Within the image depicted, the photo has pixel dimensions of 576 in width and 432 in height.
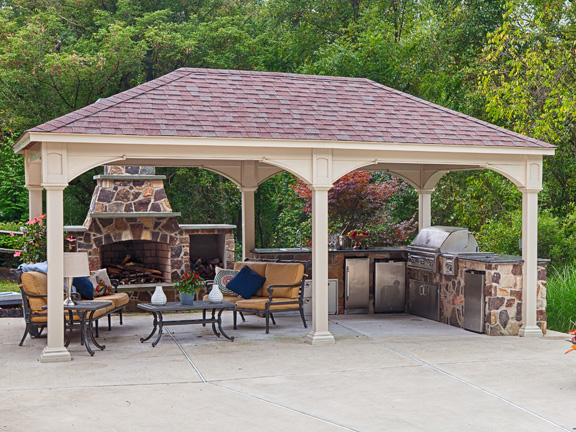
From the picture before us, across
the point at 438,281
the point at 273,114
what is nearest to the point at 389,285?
the point at 438,281

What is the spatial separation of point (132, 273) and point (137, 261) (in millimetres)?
440

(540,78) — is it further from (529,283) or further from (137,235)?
(137,235)

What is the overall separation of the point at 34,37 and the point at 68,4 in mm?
2645

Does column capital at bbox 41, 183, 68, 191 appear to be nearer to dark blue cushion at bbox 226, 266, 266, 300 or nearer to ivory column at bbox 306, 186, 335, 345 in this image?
ivory column at bbox 306, 186, 335, 345

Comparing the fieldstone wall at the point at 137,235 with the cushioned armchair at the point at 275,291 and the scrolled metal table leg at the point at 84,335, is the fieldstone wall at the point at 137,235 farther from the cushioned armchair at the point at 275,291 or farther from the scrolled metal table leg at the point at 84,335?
the scrolled metal table leg at the point at 84,335

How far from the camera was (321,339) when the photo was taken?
9.20m

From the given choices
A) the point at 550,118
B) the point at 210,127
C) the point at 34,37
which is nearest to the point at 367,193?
the point at 550,118

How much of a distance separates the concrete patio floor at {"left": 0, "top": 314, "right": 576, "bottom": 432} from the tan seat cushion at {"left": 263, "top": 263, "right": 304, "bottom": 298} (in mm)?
566

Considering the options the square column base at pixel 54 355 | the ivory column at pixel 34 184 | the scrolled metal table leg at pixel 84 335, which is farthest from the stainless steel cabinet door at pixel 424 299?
the ivory column at pixel 34 184

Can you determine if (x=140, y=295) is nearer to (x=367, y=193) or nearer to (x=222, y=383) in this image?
(x=367, y=193)

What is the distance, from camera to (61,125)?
8062 millimetres

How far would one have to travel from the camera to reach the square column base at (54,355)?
8.09 meters

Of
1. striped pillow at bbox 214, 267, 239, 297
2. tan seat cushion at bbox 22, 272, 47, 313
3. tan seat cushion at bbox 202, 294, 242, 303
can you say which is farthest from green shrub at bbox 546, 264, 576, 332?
tan seat cushion at bbox 22, 272, 47, 313

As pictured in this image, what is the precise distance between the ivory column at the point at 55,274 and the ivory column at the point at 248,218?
456cm
